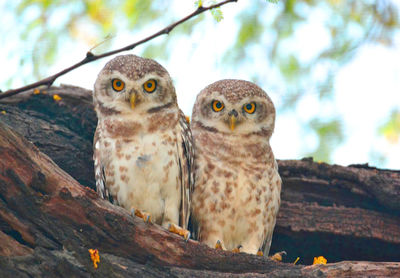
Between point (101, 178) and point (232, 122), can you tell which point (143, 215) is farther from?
point (232, 122)

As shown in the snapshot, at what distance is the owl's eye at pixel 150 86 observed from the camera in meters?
4.00

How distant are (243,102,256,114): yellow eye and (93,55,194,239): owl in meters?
0.62

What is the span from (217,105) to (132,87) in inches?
33.8

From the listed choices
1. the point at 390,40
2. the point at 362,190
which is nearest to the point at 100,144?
the point at 362,190

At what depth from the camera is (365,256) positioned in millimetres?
4500

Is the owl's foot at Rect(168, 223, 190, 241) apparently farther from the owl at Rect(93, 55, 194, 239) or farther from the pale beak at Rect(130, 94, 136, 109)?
the pale beak at Rect(130, 94, 136, 109)

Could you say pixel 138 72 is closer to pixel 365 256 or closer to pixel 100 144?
pixel 100 144

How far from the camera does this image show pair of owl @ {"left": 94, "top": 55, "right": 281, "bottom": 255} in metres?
3.84

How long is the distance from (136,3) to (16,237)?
308 centimetres

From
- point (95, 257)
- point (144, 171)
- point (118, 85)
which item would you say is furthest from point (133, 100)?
point (95, 257)

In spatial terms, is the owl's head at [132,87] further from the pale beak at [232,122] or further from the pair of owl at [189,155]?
the pale beak at [232,122]

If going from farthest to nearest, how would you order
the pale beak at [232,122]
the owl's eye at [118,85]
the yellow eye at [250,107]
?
1. the yellow eye at [250,107]
2. the pale beak at [232,122]
3. the owl's eye at [118,85]

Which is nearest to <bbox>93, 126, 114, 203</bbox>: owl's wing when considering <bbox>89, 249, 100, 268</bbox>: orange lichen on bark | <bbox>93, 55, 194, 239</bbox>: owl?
<bbox>93, 55, 194, 239</bbox>: owl

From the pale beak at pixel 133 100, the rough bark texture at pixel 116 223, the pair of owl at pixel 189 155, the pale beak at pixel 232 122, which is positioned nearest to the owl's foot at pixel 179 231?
the pair of owl at pixel 189 155
